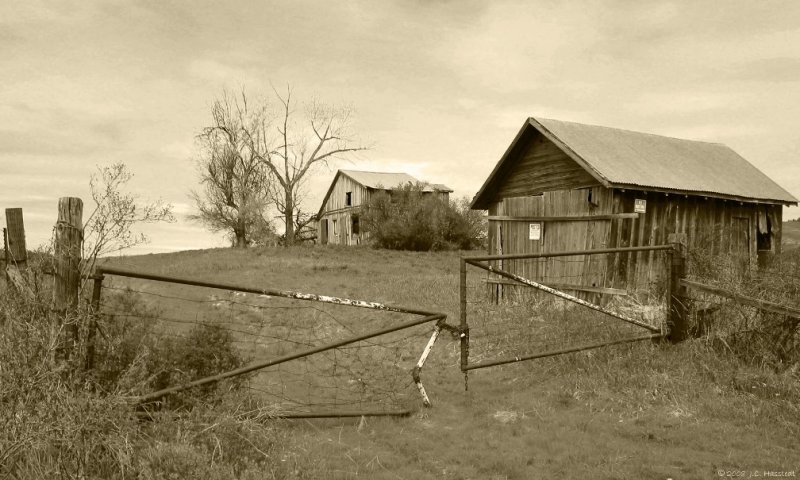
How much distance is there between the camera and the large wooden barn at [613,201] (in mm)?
14156

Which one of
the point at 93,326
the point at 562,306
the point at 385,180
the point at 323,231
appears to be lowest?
the point at 562,306

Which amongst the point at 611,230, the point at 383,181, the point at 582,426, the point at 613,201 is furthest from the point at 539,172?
the point at 383,181

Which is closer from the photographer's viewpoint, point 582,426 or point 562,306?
point 582,426

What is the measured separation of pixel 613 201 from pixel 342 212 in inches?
1156

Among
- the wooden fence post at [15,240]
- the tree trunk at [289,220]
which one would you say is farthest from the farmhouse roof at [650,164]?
the tree trunk at [289,220]

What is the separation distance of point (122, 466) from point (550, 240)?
13.2 meters

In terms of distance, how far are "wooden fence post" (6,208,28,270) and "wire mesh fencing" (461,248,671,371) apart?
15.5 ft

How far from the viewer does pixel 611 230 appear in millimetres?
14148

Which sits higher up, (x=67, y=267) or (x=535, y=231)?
(x=535, y=231)

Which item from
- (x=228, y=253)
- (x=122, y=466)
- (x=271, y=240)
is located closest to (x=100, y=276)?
(x=122, y=466)

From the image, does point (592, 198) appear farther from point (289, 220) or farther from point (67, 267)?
point (289, 220)

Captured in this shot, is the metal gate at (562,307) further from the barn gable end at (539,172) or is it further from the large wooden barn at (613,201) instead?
the barn gable end at (539,172)

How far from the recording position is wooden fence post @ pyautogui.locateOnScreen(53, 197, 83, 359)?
5.17 meters

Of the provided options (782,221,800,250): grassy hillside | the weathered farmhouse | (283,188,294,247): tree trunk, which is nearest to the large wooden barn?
(782,221,800,250): grassy hillside
